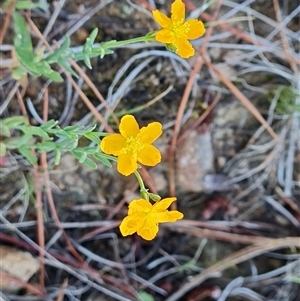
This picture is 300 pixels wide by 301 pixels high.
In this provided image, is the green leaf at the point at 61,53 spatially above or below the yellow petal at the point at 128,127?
above

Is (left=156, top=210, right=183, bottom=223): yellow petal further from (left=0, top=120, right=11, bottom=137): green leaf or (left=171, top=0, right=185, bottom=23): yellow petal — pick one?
(left=0, top=120, right=11, bottom=137): green leaf

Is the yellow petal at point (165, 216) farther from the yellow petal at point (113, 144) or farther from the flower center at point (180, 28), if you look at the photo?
the flower center at point (180, 28)

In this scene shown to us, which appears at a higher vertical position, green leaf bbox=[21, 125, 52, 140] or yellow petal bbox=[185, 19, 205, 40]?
yellow petal bbox=[185, 19, 205, 40]

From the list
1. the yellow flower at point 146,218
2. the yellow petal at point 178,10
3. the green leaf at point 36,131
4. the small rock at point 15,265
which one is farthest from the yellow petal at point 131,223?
the small rock at point 15,265

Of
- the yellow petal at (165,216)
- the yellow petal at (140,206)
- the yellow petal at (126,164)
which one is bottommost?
the yellow petal at (140,206)

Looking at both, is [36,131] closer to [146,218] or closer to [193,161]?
[146,218]

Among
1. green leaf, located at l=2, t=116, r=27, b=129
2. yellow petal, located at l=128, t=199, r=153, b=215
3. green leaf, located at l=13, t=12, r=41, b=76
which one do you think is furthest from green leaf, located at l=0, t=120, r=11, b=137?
yellow petal, located at l=128, t=199, r=153, b=215

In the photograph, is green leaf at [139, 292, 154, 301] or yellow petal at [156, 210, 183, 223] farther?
green leaf at [139, 292, 154, 301]
